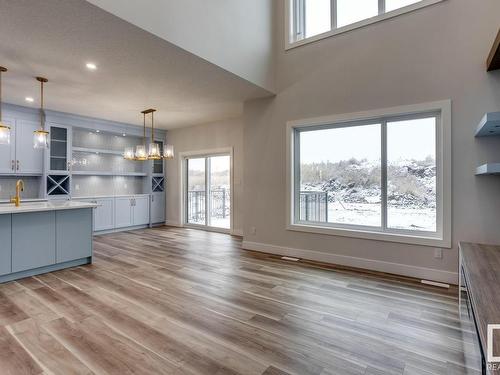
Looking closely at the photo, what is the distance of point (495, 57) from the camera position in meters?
2.97

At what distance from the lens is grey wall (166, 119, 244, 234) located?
6.64 meters

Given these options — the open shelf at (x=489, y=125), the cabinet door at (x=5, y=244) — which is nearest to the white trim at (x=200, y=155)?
the cabinet door at (x=5, y=244)

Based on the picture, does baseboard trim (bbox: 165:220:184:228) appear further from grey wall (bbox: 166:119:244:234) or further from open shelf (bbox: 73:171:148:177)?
open shelf (bbox: 73:171:148:177)

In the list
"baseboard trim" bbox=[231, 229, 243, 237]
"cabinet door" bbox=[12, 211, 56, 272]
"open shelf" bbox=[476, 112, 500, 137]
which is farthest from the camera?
"baseboard trim" bbox=[231, 229, 243, 237]

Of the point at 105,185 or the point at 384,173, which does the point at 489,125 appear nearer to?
the point at 384,173

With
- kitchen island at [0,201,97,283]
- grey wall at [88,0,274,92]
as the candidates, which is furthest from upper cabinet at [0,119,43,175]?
grey wall at [88,0,274,92]

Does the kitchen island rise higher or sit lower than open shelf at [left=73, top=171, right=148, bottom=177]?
lower

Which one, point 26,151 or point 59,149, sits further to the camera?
point 59,149

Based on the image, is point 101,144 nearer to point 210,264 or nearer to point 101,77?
point 101,77

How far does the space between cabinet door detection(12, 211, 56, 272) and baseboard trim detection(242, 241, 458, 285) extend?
10.1ft

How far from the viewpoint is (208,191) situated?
7391mm

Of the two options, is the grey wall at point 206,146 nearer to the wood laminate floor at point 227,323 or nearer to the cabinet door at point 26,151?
the wood laminate floor at point 227,323

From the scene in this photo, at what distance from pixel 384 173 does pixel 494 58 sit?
171cm

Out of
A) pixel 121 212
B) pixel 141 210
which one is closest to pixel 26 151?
pixel 121 212
